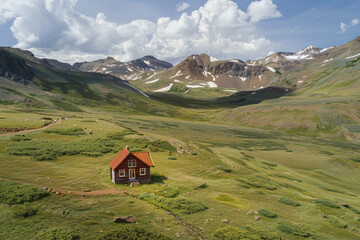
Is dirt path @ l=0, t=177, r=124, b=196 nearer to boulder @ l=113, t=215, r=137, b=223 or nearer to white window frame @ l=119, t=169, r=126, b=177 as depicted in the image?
white window frame @ l=119, t=169, r=126, b=177

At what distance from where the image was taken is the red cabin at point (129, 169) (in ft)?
112

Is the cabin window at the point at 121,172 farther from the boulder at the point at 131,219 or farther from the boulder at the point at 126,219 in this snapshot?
the boulder at the point at 131,219

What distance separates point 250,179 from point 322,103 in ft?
484

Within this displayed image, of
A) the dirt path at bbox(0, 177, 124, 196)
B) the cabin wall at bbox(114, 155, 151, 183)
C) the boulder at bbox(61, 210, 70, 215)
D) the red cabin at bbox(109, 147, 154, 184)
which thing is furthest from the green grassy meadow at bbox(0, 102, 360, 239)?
the red cabin at bbox(109, 147, 154, 184)

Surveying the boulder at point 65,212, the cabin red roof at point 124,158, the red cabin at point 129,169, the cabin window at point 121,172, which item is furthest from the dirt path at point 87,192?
the boulder at point 65,212

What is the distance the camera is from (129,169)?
116 ft

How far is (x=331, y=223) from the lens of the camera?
1030 inches

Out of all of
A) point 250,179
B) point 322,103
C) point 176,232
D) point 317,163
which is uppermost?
point 322,103

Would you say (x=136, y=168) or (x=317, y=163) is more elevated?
(x=136, y=168)

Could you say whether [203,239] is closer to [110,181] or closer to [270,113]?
[110,181]

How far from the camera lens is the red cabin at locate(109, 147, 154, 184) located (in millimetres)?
34250

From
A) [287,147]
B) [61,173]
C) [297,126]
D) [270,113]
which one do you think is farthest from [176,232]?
[270,113]

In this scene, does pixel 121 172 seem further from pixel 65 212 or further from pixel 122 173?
pixel 65 212

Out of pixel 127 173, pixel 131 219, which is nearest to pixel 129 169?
pixel 127 173
